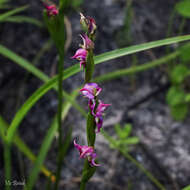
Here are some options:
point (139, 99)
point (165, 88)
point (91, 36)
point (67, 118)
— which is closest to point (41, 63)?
point (67, 118)

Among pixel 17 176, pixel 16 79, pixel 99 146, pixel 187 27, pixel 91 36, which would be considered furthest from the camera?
pixel 187 27

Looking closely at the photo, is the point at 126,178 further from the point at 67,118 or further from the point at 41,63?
the point at 41,63

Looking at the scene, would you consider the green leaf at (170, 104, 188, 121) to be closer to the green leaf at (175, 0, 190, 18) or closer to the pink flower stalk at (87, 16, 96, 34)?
the green leaf at (175, 0, 190, 18)

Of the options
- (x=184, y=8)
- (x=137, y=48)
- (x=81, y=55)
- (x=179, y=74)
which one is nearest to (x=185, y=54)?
(x=179, y=74)

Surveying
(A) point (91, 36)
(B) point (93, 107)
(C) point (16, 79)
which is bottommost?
(B) point (93, 107)

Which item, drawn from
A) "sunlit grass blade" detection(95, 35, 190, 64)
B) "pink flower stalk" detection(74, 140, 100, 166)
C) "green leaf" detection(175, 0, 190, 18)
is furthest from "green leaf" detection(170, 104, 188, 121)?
"pink flower stalk" detection(74, 140, 100, 166)
